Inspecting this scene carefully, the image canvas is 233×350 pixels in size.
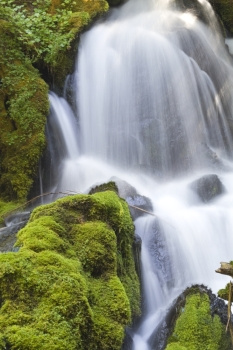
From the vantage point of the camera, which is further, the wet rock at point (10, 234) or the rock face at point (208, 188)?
the rock face at point (208, 188)

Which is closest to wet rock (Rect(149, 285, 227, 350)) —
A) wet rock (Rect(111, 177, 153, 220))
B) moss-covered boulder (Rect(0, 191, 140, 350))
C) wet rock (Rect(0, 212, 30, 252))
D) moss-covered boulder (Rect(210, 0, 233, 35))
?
moss-covered boulder (Rect(0, 191, 140, 350))

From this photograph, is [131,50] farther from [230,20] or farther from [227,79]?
[230,20]

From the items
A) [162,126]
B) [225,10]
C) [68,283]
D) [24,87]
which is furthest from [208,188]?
[225,10]

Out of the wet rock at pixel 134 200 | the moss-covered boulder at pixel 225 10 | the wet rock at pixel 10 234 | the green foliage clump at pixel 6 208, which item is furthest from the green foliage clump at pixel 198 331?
the moss-covered boulder at pixel 225 10

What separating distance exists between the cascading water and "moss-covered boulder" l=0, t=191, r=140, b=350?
5.71ft

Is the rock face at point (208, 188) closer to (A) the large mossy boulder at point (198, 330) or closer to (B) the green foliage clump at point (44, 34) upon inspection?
(B) the green foliage clump at point (44, 34)

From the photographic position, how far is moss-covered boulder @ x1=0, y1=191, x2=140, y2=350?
2225mm

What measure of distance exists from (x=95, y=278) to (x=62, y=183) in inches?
163

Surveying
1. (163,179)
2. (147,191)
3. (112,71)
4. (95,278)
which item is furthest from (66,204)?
(112,71)

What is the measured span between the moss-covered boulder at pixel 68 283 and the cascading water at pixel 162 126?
5.71 feet

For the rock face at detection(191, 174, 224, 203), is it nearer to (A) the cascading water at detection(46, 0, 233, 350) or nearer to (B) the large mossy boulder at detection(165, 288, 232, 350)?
(A) the cascading water at detection(46, 0, 233, 350)

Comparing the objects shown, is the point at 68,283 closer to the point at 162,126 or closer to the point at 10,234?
the point at 10,234

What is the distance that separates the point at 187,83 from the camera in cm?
1009

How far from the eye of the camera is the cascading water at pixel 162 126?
18.9ft
